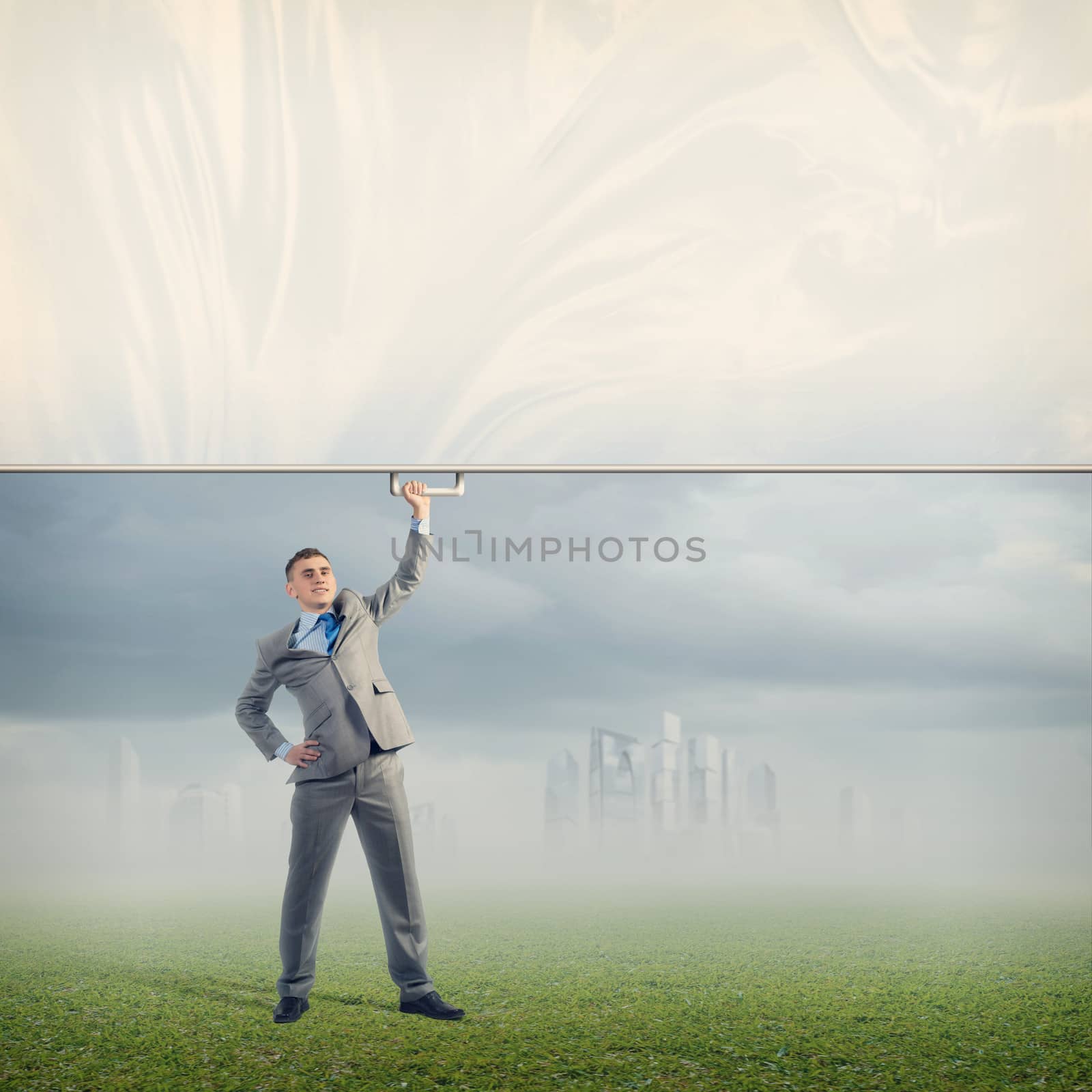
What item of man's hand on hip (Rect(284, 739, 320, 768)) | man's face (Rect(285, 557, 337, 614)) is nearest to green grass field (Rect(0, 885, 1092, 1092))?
man's hand on hip (Rect(284, 739, 320, 768))

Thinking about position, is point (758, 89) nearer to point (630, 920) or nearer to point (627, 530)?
point (627, 530)

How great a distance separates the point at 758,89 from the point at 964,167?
75 centimetres

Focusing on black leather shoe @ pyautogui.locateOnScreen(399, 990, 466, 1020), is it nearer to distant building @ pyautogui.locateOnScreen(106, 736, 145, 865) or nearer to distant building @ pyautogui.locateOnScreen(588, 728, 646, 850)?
distant building @ pyautogui.locateOnScreen(588, 728, 646, 850)

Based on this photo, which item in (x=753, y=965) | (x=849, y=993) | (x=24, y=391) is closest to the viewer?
(x=24, y=391)

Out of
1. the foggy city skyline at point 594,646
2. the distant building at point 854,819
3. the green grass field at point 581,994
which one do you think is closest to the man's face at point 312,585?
the foggy city skyline at point 594,646

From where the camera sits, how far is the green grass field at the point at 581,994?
3105 millimetres

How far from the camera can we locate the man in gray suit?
304 centimetres

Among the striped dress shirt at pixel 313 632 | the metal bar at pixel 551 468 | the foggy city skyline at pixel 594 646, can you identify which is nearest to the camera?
the striped dress shirt at pixel 313 632

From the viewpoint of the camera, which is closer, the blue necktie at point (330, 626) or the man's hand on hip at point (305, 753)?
the man's hand on hip at point (305, 753)

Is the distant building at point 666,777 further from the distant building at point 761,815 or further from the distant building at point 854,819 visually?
the distant building at point 854,819

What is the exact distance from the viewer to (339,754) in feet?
9.94

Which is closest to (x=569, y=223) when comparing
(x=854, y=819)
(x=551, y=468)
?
(x=551, y=468)

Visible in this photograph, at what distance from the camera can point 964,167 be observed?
11.0 ft

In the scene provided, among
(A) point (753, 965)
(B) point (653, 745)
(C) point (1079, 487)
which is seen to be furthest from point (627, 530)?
(C) point (1079, 487)
